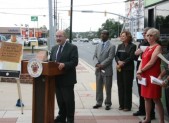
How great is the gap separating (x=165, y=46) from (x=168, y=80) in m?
1.68

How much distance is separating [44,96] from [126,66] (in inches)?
100

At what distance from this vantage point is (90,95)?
1093 centimetres

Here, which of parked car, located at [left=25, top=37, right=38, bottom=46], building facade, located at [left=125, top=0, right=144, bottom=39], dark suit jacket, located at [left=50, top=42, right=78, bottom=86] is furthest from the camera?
building facade, located at [left=125, top=0, right=144, bottom=39]

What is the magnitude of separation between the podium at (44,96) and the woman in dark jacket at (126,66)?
2200 mm

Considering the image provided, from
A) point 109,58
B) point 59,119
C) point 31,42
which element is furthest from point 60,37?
point 31,42

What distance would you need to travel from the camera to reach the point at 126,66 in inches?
336

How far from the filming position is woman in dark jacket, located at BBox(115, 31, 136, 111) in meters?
8.48

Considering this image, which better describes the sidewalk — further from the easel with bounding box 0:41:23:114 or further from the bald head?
the bald head

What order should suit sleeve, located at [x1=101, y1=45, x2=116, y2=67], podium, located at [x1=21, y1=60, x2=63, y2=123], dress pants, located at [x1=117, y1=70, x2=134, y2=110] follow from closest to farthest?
podium, located at [x1=21, y1=60, x2=63, y2=123], dress pants, located at [x1=117, y1=70, x2=134, y2=110], suit sleeve, located at [x1=101, y1=45, x2=116, y2=67]

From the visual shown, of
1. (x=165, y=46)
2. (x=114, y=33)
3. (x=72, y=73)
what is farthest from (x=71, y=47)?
(x=114, y=33)

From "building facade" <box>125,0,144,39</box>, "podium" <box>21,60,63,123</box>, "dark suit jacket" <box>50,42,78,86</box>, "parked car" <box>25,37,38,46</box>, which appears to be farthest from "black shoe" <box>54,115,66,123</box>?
"building facade" <box>125,0,144,39</box>

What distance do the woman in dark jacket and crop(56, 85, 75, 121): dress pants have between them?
1787 millimetres

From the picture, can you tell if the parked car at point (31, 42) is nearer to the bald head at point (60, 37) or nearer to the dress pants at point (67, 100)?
the dress pants at point (67, 100)

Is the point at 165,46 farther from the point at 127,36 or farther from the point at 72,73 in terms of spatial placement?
the point at 72,73
